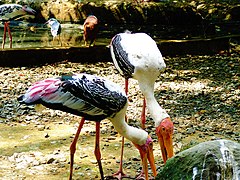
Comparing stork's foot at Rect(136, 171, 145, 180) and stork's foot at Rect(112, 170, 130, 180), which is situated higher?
stork's foot at Rect(136, 171, 145, 180)

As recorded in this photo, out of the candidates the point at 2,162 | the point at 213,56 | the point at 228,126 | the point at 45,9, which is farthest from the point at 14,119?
the point at 45,9

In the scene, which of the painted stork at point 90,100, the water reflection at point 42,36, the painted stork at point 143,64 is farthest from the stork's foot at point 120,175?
the water reflection at point 42,36

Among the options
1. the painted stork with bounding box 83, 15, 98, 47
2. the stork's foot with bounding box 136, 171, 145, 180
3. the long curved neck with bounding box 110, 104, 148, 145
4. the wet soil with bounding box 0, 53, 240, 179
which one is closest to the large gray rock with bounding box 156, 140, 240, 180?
the long curved neck with bounding box 110, 104, 148, 145

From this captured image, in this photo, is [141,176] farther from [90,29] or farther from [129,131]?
[90,29]

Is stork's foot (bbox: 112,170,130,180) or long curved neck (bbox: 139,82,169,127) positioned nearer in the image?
long curved neck (bbox: 139,82,169,127)

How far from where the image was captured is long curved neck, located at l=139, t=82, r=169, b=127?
382cm

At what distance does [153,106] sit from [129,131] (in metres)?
0.42

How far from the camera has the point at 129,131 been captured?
373cm

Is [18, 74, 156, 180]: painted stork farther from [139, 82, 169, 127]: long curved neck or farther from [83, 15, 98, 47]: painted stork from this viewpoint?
[83, 15, 98, 47]: painted stork

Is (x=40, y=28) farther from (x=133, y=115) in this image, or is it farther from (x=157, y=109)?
(x=157, y=109)

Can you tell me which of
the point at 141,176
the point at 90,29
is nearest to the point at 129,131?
the point at 141,176

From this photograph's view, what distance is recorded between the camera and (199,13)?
13.4 meters

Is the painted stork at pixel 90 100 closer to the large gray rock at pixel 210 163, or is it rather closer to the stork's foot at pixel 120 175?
the stork's foot at pixel 120 175

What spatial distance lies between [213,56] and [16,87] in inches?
162
